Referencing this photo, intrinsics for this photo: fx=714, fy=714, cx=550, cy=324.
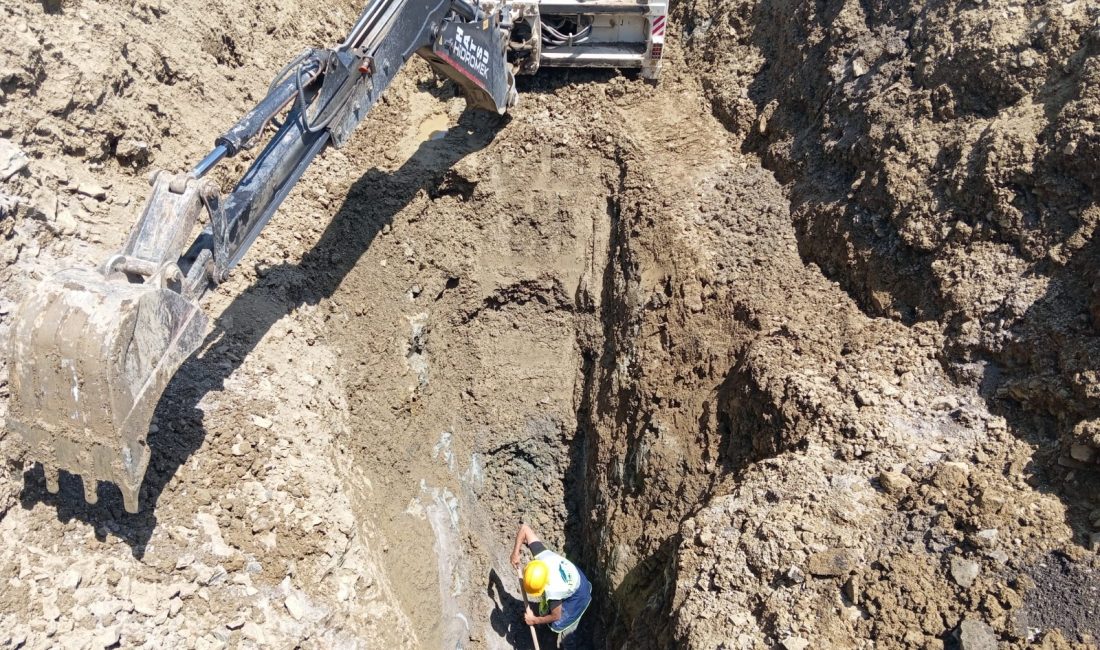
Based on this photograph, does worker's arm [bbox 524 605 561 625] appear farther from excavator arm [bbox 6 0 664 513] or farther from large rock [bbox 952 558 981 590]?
excavator arm [bbox 6 0 664 513]

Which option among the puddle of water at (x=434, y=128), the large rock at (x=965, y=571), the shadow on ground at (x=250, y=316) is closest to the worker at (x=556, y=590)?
the shadow on ground at (x=250, y=316)

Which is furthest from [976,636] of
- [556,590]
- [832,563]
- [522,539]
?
[522,539]

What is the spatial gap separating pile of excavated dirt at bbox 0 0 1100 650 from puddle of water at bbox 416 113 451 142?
0.04 meters

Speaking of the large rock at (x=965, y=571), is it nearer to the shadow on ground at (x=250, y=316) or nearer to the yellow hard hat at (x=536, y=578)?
the yellow hard hat at (x=536, y=578)

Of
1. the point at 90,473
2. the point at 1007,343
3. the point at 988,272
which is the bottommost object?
the point at 90,473

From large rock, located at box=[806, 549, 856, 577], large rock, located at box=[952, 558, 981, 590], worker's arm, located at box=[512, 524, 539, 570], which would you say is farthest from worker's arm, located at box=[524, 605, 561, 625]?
large rock, located at box=[952, 558, 981, 590]

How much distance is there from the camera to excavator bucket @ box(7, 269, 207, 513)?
3.68 metres

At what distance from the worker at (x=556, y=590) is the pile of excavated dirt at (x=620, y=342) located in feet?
0.99

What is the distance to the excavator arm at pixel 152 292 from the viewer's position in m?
3.71

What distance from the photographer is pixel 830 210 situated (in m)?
5.98

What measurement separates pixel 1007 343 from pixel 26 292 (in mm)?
→ 6472

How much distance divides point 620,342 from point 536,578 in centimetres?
231

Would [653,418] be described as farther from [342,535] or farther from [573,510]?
[342,535]

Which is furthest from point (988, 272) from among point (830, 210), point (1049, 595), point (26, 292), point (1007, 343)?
point (26, 292)
